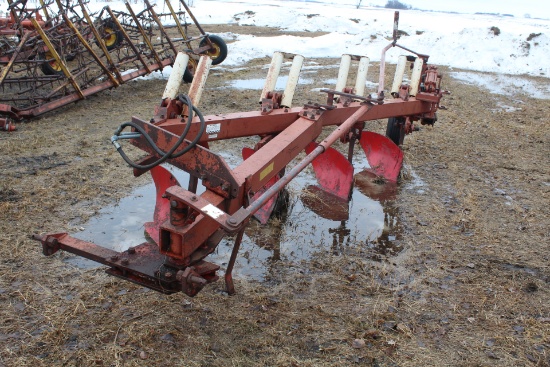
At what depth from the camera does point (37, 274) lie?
146 inches

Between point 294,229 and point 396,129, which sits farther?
point 396,129

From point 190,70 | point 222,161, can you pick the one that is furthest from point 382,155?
point 190,70

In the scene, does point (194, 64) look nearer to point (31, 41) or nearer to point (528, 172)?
point (31, 41)

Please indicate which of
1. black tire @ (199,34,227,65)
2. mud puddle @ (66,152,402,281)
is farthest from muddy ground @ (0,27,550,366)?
black tire @ (199,34,227,65)

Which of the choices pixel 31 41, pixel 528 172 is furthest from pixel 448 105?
pixel 31 41

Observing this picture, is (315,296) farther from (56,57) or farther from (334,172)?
(56,57)

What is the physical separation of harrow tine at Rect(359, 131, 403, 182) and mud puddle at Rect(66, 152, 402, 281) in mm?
379

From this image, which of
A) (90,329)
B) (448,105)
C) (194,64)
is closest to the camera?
(90,329)

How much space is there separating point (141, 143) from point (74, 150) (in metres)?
3.57

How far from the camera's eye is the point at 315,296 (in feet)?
12.0

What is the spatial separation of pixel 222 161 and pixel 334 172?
2.72m

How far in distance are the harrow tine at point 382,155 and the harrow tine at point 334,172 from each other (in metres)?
0.72

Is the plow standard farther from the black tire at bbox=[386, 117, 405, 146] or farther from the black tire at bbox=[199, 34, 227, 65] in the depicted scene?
the black tire at bbox=[386, 117, 405, 146]

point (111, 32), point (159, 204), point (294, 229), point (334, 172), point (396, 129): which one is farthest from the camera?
point (111, 32)
